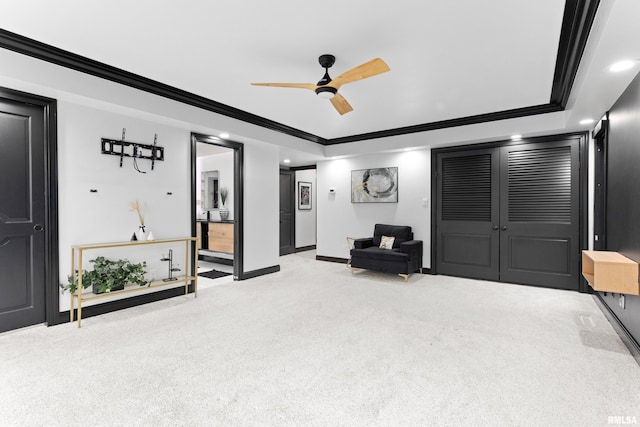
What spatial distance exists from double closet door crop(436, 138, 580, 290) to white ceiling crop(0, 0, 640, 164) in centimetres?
85

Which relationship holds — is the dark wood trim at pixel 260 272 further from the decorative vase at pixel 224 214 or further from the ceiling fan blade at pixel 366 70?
the ceiling fan blade at pixel 366 70

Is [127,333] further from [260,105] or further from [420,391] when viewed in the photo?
[260,105]

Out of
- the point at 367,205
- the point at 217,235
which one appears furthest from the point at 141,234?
A: the point at 367,205

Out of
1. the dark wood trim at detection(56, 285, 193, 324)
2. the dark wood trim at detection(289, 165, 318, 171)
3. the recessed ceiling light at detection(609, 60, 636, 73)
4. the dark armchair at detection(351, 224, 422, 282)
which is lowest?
the dark wood trim at detection(56, 285, 193, 324)

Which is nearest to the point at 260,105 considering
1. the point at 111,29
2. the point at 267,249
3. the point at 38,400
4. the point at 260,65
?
the point at 260,65

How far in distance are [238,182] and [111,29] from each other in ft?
9.24

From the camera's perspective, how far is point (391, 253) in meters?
5.19

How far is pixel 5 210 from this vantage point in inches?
116

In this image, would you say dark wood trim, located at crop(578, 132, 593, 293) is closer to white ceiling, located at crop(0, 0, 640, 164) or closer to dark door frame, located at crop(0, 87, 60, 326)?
white ceiling, located at crop(0, 0, 640, 164)

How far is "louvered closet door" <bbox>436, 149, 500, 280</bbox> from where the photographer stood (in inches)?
202

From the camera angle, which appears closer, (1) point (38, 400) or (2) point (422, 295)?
(1) point (38, 400)

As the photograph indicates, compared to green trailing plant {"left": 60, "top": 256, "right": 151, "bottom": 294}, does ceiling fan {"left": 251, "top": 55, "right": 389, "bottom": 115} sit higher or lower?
higher

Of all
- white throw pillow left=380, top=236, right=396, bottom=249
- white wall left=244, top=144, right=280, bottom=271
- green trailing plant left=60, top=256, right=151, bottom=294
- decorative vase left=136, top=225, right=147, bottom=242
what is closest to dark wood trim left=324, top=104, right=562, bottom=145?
white wall left=244, top=144, right=280, bottom=271

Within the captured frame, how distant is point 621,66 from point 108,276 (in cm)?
506
